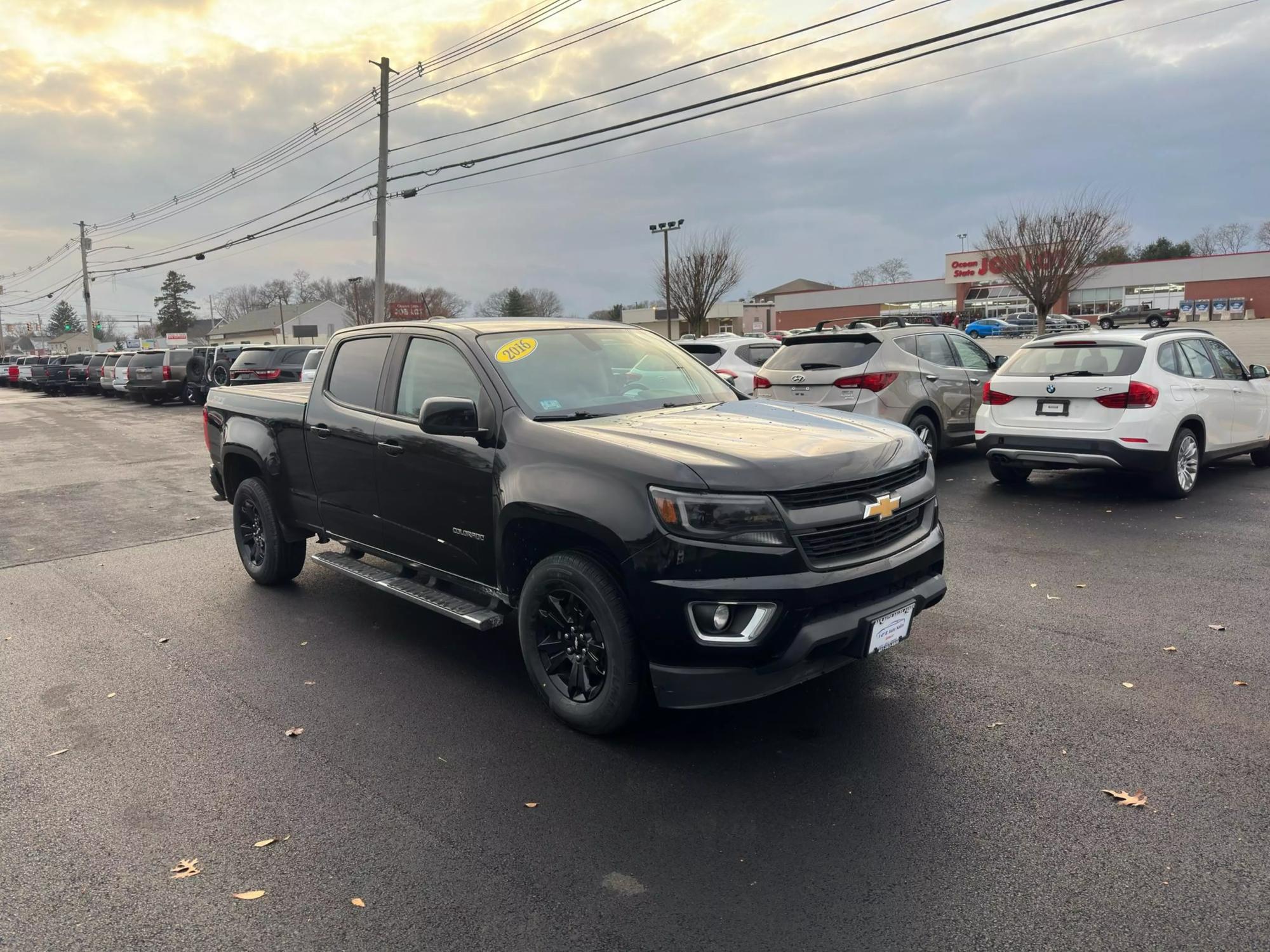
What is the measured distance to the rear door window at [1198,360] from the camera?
896cm

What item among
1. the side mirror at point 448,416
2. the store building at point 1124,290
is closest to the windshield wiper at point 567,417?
the side mirror at point 448,416

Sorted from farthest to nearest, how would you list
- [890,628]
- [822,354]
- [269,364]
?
1. [269,364]
2. [822,354]
3. [890,628]

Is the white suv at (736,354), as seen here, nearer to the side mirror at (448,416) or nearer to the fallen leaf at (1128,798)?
the side mirror at (448,416)

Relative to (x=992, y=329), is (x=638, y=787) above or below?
below

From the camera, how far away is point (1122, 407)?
328 inches

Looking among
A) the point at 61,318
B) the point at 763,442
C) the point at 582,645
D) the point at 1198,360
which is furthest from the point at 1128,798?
the point at 61,318

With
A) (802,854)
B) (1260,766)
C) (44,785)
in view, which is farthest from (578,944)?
(1260,766)

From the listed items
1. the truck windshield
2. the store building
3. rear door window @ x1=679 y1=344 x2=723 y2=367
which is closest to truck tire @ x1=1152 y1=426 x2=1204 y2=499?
the truck windshield

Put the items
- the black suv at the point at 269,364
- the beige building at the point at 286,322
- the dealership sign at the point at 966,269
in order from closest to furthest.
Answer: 1. the black suv at the point at 269,364
2. the dealership sign at the point at 966,269
3. the beige building at the point at 286,322

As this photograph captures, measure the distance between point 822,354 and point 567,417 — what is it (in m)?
6.69

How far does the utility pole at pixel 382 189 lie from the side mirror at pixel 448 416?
25.9m

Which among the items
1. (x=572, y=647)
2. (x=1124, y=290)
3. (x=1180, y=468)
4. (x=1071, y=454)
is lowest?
(x=572, y=647)

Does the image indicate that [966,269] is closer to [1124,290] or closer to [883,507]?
[1124,290]

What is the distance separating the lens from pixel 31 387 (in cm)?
4878
